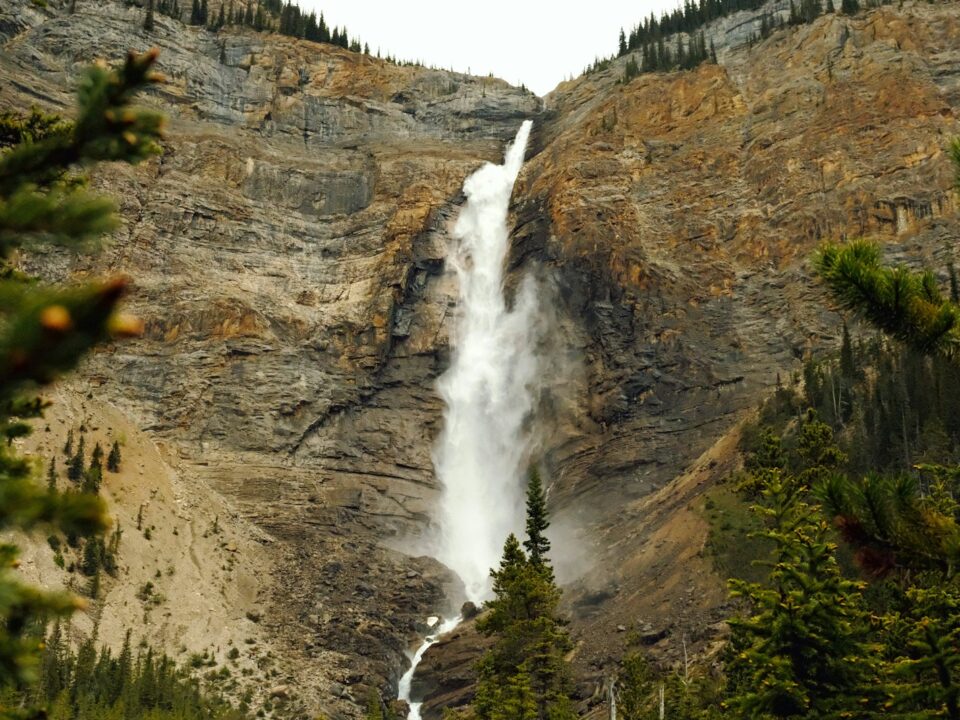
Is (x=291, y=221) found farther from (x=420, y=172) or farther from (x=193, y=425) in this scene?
(x=193, y=425)

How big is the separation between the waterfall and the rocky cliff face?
2223 millimetres

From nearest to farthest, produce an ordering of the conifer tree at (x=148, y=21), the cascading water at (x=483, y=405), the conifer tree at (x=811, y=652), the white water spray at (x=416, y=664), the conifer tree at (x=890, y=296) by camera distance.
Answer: the conifer tree at (x=890, y=296) < the conifer tree at (x=811, y=652) < the white water spray at (x=416, y=664) < the cascading water at (x=483, y=405) < the conifer tree at (x=148, y=21)

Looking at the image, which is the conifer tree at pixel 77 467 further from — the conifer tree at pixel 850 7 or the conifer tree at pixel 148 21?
the conifer tree at pixel 850 7

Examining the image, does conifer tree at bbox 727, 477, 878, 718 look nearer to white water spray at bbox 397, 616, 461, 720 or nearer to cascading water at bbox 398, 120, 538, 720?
white water spray at bbox 397, 616, 461, 720

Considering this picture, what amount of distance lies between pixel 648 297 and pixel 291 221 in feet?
130

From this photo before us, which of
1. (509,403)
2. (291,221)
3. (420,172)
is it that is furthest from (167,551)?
(420,172)

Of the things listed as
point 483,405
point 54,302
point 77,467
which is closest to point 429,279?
point 483,405

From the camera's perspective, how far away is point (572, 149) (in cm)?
10419

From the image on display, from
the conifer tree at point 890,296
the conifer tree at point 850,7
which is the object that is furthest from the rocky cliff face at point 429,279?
the conifer tree at point 890,296

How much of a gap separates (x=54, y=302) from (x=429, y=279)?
9761cm

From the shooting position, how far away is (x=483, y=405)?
94125 millimetres

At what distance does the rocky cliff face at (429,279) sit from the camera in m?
76.2

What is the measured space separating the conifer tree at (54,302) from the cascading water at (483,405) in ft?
250

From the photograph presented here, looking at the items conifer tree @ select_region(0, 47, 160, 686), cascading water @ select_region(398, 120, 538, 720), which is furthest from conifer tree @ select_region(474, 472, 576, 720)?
cascading water @ select_region(398, 120, 538, 720)
